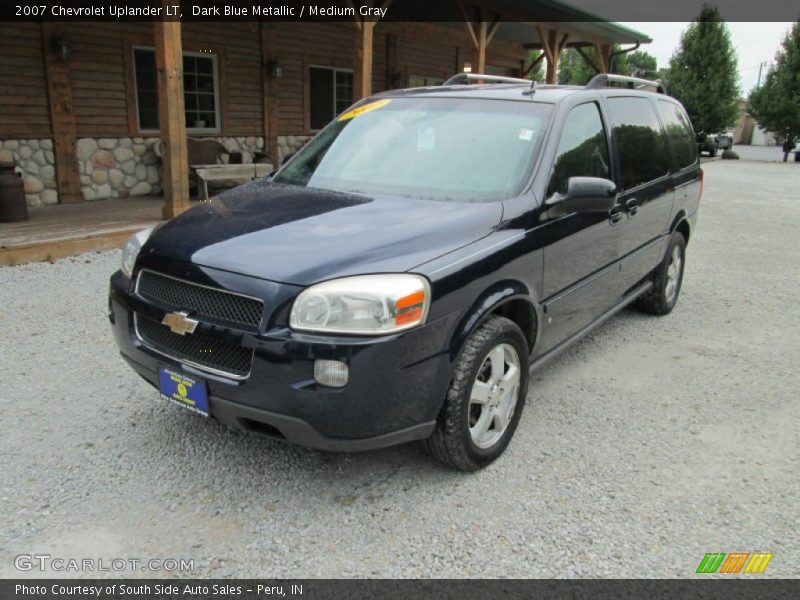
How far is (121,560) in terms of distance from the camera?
251 centimetres

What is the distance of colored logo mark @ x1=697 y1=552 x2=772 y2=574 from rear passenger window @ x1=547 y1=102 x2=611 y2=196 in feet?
6.12

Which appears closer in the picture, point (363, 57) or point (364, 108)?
point (364, 108)

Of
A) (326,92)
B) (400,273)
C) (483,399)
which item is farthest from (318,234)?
(326,92)

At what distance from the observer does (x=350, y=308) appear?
8.37 feet

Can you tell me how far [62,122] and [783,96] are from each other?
2926 cm

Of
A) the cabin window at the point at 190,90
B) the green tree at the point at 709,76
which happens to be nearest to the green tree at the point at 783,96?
the green tree at the point at 709,76

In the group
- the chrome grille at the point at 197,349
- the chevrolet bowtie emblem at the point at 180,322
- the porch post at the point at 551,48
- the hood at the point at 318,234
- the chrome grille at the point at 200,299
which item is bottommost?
the chrome grille at the point at 197,349

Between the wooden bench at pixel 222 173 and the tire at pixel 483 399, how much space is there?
817 cm

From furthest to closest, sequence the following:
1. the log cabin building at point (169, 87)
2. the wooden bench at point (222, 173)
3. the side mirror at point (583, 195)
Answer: the wooden bench at point (222, 173) < the log cabin building at point (169, 87) < the side mirror at point (583, 195)

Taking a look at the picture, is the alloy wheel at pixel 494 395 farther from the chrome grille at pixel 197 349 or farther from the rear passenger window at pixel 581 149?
the chrome grille at pixel 197 349

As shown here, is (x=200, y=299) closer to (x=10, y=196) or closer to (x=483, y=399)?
(x=483, y=399)

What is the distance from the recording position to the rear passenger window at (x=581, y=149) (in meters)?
3.60

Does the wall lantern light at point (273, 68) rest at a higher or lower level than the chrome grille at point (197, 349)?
higher

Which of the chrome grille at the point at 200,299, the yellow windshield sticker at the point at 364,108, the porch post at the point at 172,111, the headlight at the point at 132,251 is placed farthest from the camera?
the porch post at the point at 172,111
